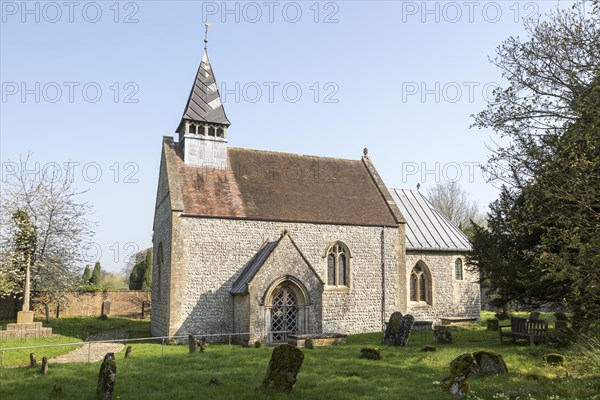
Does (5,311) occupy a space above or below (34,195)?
below

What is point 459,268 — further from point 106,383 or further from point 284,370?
point 106,383

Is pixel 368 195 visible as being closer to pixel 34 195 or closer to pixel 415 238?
pixel 415 238

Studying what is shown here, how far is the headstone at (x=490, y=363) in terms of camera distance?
1261cm

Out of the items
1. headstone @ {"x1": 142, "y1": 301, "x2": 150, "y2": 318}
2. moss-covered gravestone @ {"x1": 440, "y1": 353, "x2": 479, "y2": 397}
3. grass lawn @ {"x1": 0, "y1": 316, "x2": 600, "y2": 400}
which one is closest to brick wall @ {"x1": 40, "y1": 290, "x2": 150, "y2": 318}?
headstone @ {"x1": 142, "y1": 301, "x2": 150, "y2": 318}

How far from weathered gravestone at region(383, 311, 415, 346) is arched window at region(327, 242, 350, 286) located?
6.38 m

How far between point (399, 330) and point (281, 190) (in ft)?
34.0

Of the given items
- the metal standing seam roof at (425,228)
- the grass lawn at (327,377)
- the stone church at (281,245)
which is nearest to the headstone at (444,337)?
the grass lawn at (327,377)

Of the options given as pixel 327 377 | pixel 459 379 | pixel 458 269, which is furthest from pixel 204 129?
pixel 459 379

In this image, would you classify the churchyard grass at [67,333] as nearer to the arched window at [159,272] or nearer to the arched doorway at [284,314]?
the arched window at [159,272]

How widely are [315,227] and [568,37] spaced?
15.0 m

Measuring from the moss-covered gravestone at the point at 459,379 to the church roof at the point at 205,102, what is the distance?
19050mm

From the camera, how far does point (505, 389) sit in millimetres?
10898

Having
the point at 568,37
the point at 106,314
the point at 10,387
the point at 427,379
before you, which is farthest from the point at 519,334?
the point at 106,314

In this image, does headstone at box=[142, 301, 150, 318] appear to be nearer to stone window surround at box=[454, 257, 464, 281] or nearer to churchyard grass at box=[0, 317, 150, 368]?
churchyard grass at box=[0, 317, 150, 368]
